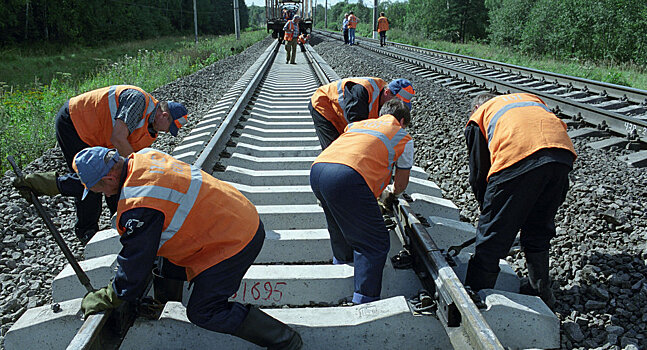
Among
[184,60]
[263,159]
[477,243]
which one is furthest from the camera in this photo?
[184,60]

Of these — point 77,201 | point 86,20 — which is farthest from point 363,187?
point 86,20

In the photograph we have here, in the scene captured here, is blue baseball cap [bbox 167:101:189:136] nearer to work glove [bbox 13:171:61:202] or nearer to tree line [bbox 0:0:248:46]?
work glove [bbox 13:171:61:202]

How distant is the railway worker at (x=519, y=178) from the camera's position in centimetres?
285

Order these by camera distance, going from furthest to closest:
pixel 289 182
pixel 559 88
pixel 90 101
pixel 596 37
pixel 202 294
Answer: pixel 596 37, pixel 559 88, pixel 289 182, pixel 90 101, pixel 202 294

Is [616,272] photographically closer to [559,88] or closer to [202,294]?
[202,294]

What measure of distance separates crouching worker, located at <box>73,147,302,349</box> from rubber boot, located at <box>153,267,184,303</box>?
369 mm

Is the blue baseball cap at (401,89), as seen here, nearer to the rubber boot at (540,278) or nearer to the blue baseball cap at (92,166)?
the rubber boot at (540,278)

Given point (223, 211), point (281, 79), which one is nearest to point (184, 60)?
point (281, 79)

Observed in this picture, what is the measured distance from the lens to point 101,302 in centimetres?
242

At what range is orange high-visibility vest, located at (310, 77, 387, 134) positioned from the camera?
406cm

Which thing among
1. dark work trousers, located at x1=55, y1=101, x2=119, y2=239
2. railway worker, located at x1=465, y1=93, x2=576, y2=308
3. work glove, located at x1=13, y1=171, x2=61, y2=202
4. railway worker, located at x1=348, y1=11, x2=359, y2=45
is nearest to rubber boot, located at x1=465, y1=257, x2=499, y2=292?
railway worker, located at x1=465, y1=93, x2=576, y2=308

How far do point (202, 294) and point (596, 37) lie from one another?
2276 cm

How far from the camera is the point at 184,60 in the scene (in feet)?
55.5

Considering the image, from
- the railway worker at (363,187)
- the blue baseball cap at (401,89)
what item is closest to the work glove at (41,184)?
the railway worker at (363,187)
